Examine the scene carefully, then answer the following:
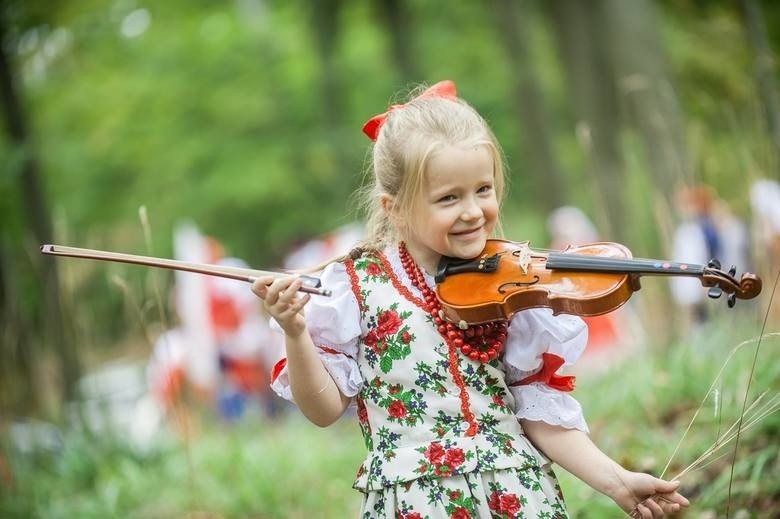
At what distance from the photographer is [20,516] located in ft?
17.3

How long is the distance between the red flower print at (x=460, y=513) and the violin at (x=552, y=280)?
45cm

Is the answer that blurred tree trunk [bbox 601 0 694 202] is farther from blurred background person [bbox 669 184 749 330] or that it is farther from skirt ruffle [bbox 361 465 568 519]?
skirt ruffle [bbox 361 465 568 519]

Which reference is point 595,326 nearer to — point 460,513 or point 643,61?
point 643,61

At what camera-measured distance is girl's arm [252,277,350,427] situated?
2.18 metres

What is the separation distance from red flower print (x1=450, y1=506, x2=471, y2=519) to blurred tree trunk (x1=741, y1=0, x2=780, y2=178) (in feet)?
8.77

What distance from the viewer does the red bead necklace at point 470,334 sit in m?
2.36

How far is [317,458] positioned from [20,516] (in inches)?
66.9

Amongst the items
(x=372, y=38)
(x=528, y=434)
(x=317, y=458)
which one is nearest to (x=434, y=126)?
(x=528, y=434)

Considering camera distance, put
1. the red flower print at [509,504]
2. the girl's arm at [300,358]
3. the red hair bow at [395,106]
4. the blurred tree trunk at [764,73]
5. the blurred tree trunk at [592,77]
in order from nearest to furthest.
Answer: the girl's arm at [300,358] → the red flower print at [509,504] → the red hair bow at [395,106] → the blurred tree trunk at [764,73] → the blurred tree trunk at [592,77]

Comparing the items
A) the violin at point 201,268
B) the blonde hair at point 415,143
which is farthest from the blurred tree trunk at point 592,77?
the violin at point 201,268

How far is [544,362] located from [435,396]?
1.02 feet

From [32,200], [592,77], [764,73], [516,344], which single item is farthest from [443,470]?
[592,77]

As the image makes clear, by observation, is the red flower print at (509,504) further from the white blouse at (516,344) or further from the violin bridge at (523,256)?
the violin bridge at (523,256)

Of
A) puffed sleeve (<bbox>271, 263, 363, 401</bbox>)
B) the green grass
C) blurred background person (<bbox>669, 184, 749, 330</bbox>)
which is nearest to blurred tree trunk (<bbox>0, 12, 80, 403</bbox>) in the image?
the green grass
